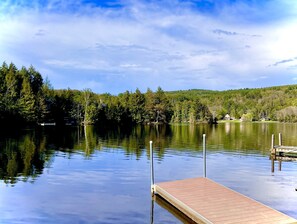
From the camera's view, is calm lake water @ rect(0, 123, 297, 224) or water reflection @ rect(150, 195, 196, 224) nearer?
water reflection @ rect(150, 195, 196, 224)

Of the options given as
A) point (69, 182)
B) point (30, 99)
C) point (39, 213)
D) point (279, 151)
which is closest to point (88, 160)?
point (69, 182)

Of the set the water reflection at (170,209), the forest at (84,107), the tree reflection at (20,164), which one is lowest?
the water reflection at (170,209)

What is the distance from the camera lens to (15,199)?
1260 cm

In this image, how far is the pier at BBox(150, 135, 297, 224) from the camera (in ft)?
29.4

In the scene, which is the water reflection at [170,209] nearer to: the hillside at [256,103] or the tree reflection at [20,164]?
the tree reflection at [20,164]

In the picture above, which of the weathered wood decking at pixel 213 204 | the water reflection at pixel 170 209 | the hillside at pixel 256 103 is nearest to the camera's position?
the weathered wood decking at pixel 213 204

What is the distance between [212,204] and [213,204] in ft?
0.10

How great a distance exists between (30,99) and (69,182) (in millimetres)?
57001

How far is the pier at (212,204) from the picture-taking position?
8.95 metres

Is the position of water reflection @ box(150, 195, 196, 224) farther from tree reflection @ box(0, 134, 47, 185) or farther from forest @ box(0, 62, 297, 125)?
forest @ box(0, 62, 297, 125)

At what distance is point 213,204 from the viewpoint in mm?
10312

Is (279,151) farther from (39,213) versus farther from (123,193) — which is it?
(39,213)

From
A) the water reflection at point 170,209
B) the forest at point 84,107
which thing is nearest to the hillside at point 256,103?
the forest at point 84,107

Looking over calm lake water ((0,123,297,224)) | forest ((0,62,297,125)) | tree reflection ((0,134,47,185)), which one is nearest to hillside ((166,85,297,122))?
forest ((0,62,297,125))
